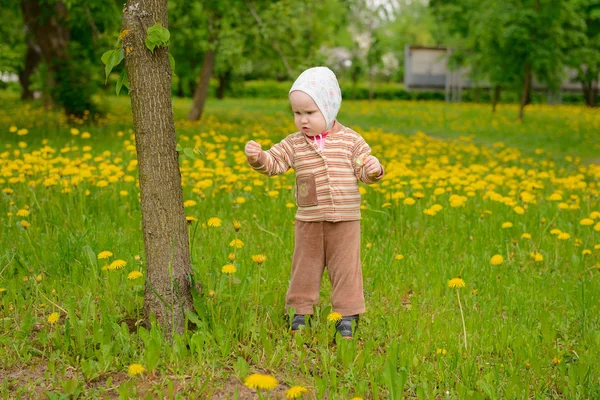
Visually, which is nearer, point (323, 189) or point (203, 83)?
point (323, 189)

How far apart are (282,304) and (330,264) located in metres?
0.41

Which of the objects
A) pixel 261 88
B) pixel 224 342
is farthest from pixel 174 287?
pixel 261 88

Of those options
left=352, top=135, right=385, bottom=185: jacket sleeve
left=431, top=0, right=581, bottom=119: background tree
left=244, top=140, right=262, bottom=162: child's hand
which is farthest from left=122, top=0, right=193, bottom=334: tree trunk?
left=431, top=0, right=581, bottom=119: background tree

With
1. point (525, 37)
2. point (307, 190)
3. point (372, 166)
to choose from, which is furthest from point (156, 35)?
point (525, 37)

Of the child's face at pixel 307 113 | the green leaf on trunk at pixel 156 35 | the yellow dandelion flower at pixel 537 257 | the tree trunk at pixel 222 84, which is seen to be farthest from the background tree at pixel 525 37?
the tree trunk at pixel 222 84

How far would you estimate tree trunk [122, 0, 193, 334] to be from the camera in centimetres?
265

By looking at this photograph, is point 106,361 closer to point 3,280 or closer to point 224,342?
point 224,342

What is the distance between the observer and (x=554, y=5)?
51.3ft

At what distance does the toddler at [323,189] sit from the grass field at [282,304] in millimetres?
187

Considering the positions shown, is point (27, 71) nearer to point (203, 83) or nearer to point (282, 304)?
point (203, 83)

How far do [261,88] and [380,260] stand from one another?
32.2 m

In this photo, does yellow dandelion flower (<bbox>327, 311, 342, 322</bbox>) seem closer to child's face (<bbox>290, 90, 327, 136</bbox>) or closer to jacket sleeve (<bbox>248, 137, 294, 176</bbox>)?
jacket sleeve (<bbox>248, 137, 294, 176</bbox>)

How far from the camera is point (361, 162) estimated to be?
9.10 ft

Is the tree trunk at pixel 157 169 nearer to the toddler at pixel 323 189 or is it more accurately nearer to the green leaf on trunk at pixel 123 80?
the green leaf on trunk at pixel 123 80
